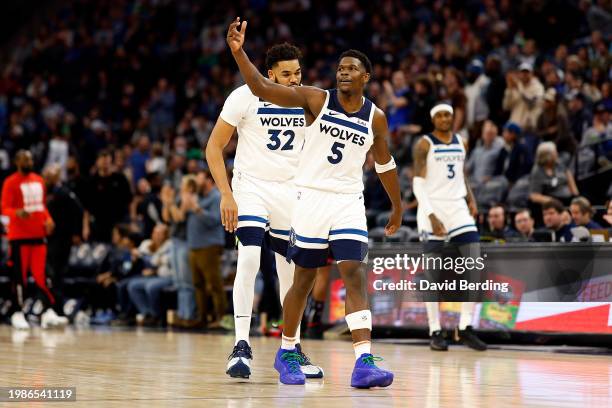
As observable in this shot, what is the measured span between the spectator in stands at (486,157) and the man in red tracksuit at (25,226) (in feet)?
19.4

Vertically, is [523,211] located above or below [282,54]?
below

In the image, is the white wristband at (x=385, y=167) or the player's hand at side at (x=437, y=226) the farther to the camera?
the player's hand at side at (x=437, y=226)

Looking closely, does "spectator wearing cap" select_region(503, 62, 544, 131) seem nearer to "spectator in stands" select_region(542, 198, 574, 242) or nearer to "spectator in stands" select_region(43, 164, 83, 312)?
"spectator in stands" select_region(542, 198, 574, 242)

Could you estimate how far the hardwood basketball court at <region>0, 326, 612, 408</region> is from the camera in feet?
21.4

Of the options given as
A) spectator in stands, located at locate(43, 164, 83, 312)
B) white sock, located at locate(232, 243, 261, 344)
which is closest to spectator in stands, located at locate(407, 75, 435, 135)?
spectator in stands, located at locate(43, 164, 83, 312)

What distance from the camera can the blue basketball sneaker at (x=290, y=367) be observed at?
7520mm

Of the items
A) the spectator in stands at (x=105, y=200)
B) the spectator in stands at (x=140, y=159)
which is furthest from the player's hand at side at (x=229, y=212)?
the spectator in stands at (x=140, y=159)

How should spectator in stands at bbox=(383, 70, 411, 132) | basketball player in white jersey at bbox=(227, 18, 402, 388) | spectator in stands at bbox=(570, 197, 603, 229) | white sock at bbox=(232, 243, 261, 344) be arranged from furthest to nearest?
spectator in stands at bbox=(383, 70, 411, 132) < spectator in stands at bbox=(570, 197, 603, 229) < white sock at bbox=(232, 243, 261, 344) < basketball player in white jersey at bbox=(227, 18, 402, 388)

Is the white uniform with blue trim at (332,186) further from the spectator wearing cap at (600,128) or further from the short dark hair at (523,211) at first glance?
the spectator wearing cap at (600,128)

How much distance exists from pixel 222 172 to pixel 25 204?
827 cm

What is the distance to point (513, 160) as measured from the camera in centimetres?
1508

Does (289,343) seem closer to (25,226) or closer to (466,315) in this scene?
(466,315)

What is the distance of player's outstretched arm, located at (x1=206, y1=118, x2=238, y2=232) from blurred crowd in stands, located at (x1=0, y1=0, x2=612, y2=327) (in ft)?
18.0

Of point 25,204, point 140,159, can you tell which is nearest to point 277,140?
point 25,204
